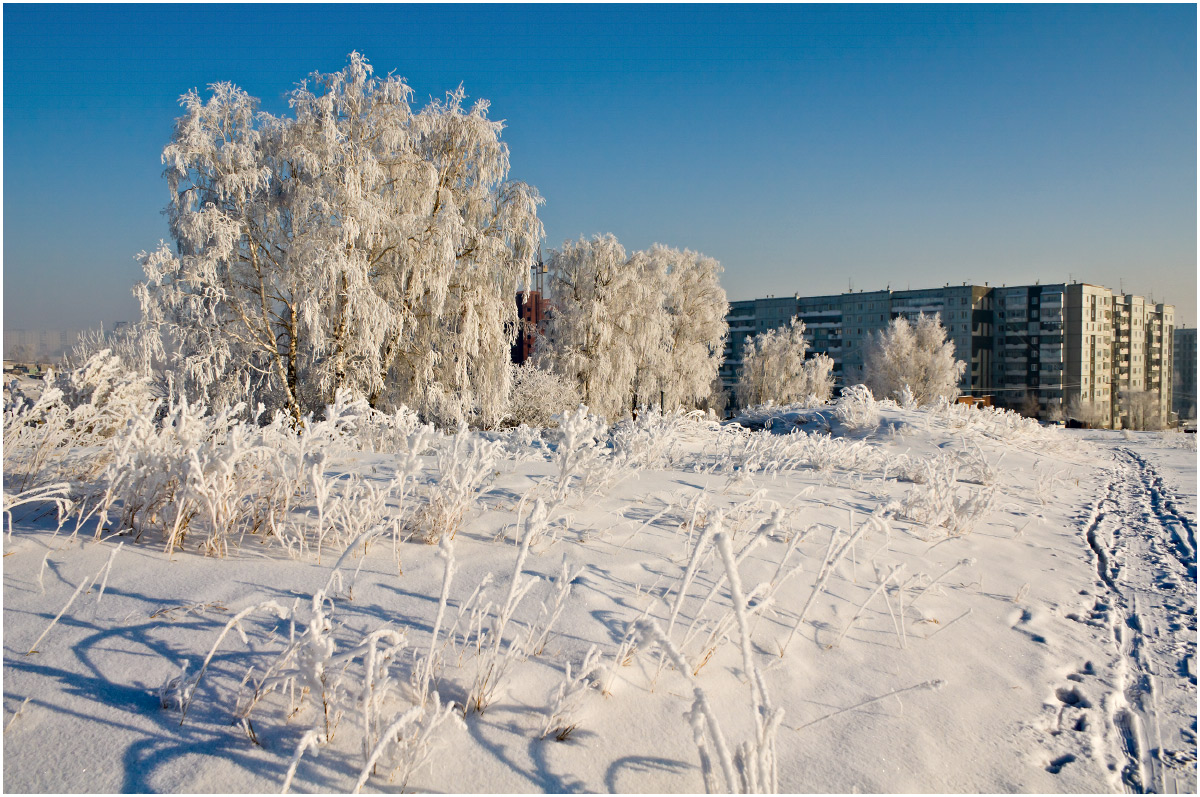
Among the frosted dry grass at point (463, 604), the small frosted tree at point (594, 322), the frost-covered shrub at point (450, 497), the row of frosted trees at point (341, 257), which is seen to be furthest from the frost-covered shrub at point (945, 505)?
the small frosted tree at point (594, 322)

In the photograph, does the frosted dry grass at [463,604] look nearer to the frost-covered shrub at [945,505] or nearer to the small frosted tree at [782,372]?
the frost-covered shrub at [945,505]

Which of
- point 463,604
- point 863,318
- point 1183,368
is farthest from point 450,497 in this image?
point 1183,368

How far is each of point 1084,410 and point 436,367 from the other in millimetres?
61334

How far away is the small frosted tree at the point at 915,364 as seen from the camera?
3162cm

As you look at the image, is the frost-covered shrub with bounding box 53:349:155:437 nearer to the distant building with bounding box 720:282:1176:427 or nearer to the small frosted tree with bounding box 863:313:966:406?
the small frosted tree with bounding box 863:313:966:406

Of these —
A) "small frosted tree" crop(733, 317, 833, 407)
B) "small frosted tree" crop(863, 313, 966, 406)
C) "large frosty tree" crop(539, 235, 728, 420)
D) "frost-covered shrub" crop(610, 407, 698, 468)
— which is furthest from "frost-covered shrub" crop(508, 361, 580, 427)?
"small frosted tree" crop(863, 313, 966, 406)

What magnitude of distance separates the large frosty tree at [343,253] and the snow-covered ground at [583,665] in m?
9.33

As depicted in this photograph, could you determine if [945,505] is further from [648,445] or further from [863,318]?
[863,318]

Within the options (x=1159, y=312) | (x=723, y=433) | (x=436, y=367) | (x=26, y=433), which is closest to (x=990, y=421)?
(x=723, y=433)

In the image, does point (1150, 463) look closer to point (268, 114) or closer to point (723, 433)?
point (723, 433)

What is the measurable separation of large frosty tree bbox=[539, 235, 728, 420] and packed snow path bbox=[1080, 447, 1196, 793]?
1627 cm

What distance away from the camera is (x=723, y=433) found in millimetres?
7910

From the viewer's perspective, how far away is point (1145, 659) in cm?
250

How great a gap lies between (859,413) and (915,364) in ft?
74.5
